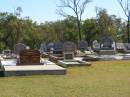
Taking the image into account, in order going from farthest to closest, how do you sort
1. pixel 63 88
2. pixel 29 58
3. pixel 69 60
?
pixel 69 60
pixel 29 58
pixel 63 88

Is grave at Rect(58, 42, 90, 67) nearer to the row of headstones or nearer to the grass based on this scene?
the row of headstones

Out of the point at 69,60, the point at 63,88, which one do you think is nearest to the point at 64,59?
the point at 69,60

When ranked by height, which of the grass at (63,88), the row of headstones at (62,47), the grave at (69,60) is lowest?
the grass at (63,88)

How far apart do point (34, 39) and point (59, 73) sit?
175 ft

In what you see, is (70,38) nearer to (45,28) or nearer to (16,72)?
(45,28)

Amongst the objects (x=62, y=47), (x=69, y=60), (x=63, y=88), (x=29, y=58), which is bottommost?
(x=63, y=88)

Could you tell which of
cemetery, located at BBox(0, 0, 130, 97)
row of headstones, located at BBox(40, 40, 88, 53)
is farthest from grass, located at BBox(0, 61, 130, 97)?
row of headstones, located at BBox(40, 40, 88, 53)

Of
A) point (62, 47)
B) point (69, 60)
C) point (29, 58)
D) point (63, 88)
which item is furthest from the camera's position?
point (62, 47)

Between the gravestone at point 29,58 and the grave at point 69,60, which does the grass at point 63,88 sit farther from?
the grave at point 69,60

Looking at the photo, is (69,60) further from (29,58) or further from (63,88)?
(63,88)

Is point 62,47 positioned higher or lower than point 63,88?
higher

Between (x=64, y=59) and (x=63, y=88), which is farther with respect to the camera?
(x=64, y=59)

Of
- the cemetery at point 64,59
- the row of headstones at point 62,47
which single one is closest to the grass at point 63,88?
the cemetery at point 64,59

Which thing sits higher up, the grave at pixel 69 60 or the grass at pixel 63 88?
the grave at pixel 69 60
